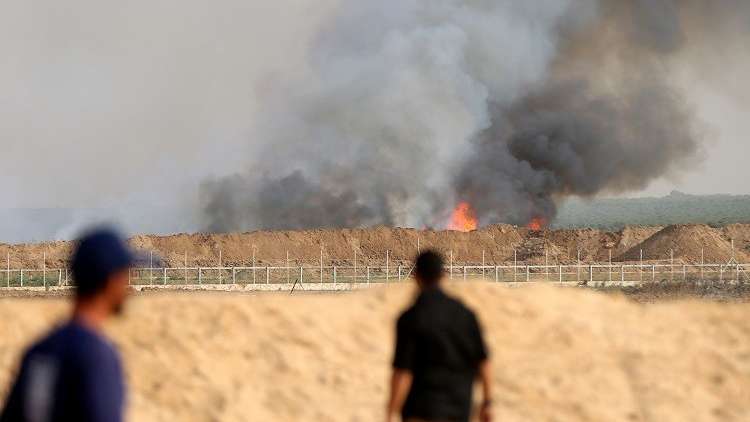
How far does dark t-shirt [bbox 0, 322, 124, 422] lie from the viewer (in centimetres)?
599

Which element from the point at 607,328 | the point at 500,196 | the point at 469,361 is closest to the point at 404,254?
the point at 500,196

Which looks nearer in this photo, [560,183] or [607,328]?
[607,328]

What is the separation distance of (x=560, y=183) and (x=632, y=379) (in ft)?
242

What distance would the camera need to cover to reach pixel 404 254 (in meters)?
79.6

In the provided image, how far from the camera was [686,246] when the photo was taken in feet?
262

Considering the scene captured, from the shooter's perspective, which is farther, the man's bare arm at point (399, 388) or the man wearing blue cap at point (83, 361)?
the man's bare arm at point (399, 388)

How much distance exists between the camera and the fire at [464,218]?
295 ft

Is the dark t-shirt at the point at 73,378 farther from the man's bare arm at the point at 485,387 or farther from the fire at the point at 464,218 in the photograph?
the fire at the point at 464,218

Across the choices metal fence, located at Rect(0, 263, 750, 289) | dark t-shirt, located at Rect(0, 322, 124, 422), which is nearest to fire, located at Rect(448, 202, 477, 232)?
metal fence, located at Rect(0, 263, 750, 289)

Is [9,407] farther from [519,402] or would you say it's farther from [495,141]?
[495,141]

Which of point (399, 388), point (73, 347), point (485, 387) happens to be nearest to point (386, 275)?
point (485, 387)

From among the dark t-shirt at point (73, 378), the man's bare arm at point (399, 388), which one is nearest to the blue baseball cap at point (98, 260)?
the dark t-shirt at point (73, 378)

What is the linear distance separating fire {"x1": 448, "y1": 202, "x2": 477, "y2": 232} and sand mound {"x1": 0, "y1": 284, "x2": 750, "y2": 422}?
67258 mm

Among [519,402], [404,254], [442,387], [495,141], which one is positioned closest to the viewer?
[442,387]
